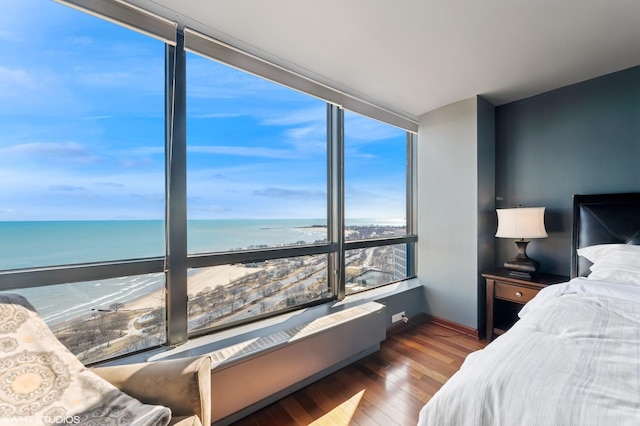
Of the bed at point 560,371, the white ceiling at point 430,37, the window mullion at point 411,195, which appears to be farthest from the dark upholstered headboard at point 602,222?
the window mullion at point 411,195

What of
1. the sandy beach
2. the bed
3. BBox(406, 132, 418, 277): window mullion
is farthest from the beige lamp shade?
the sandy beach

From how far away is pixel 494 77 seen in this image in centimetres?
220

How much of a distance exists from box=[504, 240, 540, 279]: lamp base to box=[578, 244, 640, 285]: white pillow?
0.45m

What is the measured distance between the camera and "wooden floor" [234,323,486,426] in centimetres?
154

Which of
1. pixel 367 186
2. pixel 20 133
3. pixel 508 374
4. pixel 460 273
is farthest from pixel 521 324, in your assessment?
pixel 20 133

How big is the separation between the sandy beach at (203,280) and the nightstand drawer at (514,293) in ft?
7.07

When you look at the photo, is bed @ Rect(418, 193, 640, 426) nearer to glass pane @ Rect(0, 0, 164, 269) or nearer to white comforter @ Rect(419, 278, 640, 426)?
white comforter @ Rect(419, 278, 640, 426)

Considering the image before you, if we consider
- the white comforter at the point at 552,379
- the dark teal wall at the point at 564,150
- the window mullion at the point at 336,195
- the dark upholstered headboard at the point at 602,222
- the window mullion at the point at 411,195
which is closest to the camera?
the white comforter at the point at 552,379

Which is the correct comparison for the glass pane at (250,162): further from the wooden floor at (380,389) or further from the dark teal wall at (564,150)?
the dark teal wall at (564,150)

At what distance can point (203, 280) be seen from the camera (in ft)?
5.72

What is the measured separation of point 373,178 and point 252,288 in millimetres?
1699

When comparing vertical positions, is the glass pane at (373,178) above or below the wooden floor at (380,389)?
above

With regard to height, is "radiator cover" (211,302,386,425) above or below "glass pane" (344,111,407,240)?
below

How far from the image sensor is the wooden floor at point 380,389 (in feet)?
5.05
